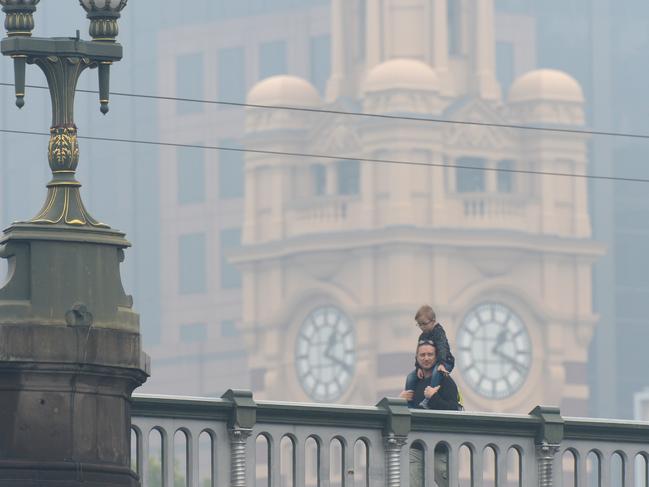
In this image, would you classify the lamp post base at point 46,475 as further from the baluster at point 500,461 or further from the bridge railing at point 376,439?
the baluster at point 500,461

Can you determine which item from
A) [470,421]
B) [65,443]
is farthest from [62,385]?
[470,421]

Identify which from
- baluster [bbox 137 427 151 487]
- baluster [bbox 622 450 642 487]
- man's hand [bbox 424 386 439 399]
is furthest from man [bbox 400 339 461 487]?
baluster [bbox 137 427 151 487]

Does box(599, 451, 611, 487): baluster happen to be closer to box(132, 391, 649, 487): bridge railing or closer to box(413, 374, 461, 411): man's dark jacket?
box(132, 391, 649, 487): bridge railing

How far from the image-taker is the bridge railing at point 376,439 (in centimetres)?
3325

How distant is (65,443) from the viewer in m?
30.6

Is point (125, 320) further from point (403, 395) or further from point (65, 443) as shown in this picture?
point (403, 395)

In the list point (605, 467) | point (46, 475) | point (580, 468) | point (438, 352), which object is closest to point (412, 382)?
point (438, 352)

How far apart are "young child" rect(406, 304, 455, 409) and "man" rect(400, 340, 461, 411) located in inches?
1.4

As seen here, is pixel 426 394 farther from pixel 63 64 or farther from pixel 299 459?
pixel 63 64

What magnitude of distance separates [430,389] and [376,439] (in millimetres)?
997

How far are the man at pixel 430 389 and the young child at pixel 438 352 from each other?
36 mm

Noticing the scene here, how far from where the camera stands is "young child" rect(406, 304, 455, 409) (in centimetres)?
3523

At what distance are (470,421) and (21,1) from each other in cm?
599

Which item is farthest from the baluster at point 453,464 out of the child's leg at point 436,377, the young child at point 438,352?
the child's leg at point 436,377
